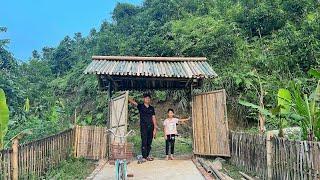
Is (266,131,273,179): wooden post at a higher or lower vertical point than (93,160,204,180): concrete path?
higher

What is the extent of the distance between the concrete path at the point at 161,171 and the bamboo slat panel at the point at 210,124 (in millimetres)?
725

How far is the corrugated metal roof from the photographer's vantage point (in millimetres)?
11508

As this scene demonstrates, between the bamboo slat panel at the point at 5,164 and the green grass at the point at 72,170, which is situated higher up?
the bamboo slat panel at the point at 5,164

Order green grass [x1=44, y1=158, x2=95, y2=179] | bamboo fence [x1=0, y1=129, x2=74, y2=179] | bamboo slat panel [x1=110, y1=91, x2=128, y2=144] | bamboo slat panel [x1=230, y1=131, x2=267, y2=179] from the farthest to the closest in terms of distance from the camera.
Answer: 1. bamboo slat panel [x1=110, y1=91, x2=128, y2=144]
2. green grass [x1=44, y1=158, x2=95, y2=179]
3. bamboo slat panel [x1=230, y1=131, x2=267, y2=179]
4. bamboo fence [x1=0, y1=129, x2=74, y2=179]

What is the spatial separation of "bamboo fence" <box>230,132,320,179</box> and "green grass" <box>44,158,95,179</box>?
381 cm

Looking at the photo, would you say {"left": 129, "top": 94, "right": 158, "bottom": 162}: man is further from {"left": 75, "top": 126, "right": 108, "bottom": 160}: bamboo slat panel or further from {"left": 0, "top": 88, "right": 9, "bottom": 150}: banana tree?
{"left": 0, "top": 88, "right": 9, "bottom": 150}: banana tree

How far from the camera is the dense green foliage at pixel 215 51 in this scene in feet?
54.4

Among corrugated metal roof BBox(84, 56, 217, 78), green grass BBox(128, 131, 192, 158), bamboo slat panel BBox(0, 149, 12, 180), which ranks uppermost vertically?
corrugated metal roof BBox(84, 56, 217, 78)

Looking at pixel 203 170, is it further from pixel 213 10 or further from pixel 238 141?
pixel 213 10

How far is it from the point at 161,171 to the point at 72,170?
2.30m

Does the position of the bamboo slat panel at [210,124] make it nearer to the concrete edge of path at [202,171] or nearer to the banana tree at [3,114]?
the concrete edge of path at [202,171]

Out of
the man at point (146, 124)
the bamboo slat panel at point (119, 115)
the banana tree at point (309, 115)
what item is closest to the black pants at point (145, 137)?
the man at point (146, 124)

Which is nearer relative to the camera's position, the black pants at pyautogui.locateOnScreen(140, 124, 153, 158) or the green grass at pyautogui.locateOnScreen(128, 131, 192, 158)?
the black pants at pyautogui.locateOnScreen(140, 124, 153, 158)

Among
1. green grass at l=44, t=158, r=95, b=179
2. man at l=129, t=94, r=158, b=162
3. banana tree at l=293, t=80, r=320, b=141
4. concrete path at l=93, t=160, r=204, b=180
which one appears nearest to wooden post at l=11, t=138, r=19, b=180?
green grass at l=44, t=158, r=95, b=179
